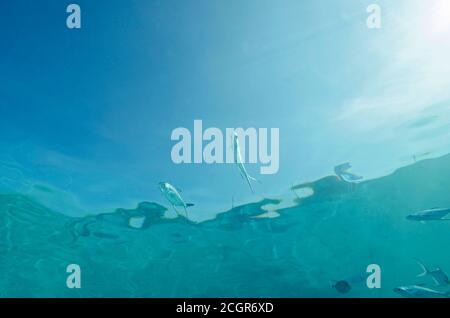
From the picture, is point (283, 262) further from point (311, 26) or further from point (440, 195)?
point (311, 26)

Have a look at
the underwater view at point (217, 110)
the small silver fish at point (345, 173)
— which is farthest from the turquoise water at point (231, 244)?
the small silver fish at point (345, 173)

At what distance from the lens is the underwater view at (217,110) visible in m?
8.22

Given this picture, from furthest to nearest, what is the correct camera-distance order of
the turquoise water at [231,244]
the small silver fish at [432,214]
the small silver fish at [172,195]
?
1. the turquoise water at [231,244]
2. the small silver fish at [172,195]
3. the small silver fish at [432,214]

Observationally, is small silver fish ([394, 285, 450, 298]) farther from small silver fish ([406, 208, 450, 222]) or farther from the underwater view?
small silver fish ([406, 208, 450, 222])

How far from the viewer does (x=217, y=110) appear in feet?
27.6

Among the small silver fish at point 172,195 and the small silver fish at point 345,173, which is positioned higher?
the small silver fish at point 345,173

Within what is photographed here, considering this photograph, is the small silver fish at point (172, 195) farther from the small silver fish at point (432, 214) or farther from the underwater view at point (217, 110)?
the small silver fish at point (432, 214)

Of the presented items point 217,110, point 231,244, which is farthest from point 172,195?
point 231,244

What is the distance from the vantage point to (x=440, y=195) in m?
10.8

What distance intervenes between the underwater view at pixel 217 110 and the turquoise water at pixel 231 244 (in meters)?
0.16

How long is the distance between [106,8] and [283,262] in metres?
10.6

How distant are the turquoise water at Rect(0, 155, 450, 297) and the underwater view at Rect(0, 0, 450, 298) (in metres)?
0.16

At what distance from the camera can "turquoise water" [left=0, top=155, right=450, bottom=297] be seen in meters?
11.4

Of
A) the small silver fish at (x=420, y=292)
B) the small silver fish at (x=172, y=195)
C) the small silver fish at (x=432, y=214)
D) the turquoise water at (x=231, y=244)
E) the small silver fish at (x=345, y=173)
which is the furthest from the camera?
the turquoise water at (x=231, y=244)
